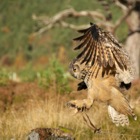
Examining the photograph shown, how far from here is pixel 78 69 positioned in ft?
21.7

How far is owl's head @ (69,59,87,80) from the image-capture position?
21.4 feet

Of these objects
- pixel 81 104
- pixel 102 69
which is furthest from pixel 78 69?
pixel 81 104

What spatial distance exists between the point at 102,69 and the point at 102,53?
31 centimetres

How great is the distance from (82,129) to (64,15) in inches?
673

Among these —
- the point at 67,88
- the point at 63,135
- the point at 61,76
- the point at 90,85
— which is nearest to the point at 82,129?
the point at 63,135

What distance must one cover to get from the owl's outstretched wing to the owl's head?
70mm

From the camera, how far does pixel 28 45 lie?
290 feet

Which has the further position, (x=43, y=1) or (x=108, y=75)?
(x=43, y=1)

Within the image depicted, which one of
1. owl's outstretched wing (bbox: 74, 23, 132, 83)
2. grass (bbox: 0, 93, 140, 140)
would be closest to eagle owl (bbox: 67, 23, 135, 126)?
owl's outstretched wing (bbox: 74, 23, 132, 83)

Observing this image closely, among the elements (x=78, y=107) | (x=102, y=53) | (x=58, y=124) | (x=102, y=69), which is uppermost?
(x=102, y=53)

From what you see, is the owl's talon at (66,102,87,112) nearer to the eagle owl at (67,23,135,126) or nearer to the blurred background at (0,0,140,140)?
the eagle owl at (67,23,135,126)

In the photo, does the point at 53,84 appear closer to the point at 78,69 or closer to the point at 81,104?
the point at 78,69

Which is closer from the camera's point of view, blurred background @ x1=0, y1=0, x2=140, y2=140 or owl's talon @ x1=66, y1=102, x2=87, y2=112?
owl's talon @ x1=66, y1=102, x2=87, y2=112

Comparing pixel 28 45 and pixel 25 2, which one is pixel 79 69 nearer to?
pixel 28 45
